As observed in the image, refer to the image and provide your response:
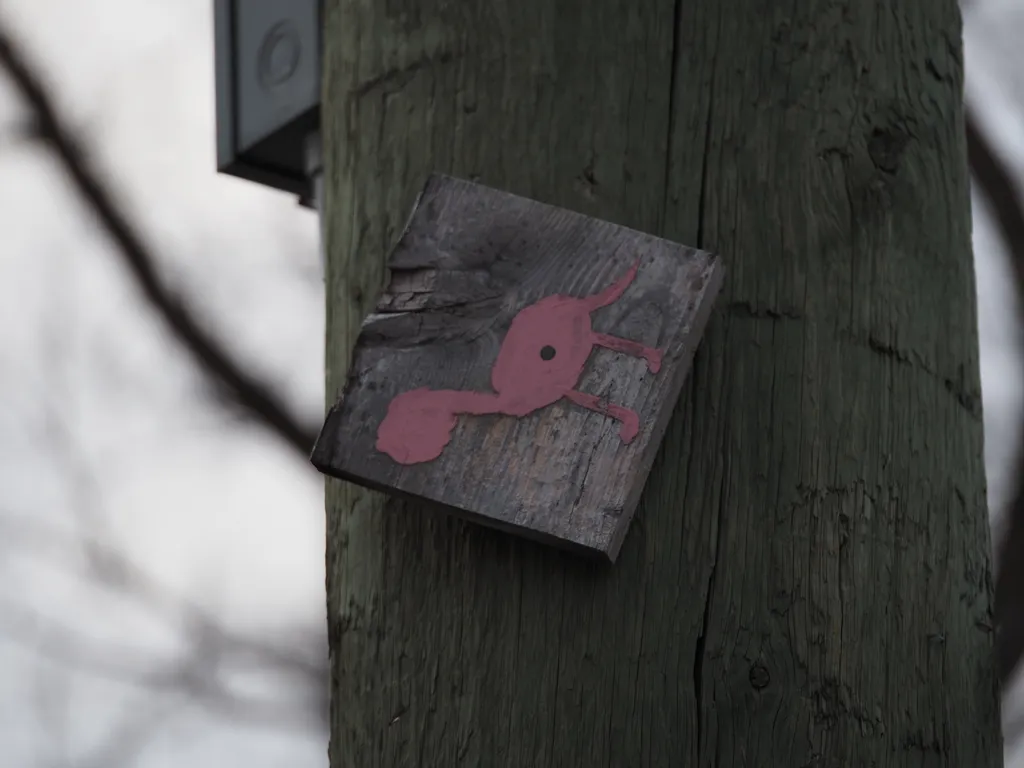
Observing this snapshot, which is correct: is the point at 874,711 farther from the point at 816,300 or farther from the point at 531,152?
the point at 531,152

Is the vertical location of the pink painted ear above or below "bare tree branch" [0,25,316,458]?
below

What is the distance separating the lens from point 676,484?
0.90 m

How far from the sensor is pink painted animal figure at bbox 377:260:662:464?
86 centimetres

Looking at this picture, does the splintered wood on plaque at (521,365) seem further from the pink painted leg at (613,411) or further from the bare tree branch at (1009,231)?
the bare tree branch at (1009,231)

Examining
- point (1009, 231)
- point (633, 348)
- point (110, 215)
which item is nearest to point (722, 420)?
point (633, 348)

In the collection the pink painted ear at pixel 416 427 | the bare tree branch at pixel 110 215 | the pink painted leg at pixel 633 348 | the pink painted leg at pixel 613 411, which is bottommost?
the pink painted ear at pixel 416 427

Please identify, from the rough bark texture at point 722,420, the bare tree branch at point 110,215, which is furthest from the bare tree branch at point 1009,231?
the rough bark texture at point 722,420

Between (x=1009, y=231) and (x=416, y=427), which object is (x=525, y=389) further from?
(x=1009, y=231)

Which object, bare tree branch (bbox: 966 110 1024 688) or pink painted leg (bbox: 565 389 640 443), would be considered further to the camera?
bare tree branch (bbox: 966 110 1024 688)

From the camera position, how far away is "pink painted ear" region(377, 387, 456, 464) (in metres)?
0.86

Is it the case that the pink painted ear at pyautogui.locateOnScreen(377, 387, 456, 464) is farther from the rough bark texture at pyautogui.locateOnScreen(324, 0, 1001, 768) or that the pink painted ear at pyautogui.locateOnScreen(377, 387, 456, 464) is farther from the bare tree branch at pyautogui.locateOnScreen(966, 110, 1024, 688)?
the bare tree branch at pyautogui.locateOnScreen(966, 110, 1024, 688)

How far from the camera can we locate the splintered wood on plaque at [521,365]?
85 centimetres

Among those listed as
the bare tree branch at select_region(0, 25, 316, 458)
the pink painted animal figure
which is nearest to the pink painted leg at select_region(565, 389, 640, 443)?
the pink painted animal figure

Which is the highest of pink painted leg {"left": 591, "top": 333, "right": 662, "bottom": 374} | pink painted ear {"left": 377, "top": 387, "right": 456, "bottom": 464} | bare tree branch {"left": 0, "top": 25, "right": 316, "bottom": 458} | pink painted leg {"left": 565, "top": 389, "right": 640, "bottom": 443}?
bare tree branch {"left": 0, "top": 25, "right": 316, "bottom": 458}
